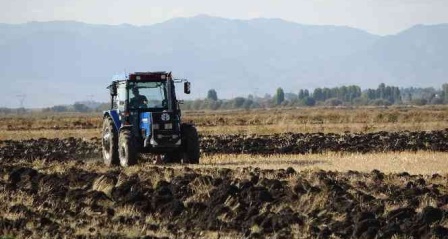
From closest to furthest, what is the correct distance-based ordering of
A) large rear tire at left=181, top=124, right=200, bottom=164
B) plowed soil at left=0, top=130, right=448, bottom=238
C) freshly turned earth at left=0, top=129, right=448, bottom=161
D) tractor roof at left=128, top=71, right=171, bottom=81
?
plowed soil at left=0, top=130, right=448, bottom=238
tractor roof at left=128, top=71, right=171, bottom=81
large rear tire at left=181, top=124, right=200, bottom=164
freshly turned earth at left=0, top=129, right=448, bottom=161

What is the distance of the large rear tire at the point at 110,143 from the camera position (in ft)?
75.9

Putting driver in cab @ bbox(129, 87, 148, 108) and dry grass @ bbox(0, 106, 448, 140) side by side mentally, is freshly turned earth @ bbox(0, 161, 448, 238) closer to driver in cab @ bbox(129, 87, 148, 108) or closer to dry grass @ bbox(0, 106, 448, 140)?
driver in cab @ bbox(129, 87, 148, 108)

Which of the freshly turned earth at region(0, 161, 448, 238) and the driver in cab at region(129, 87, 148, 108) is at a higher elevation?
the driver in cab at region(129, 87, 148, 108)

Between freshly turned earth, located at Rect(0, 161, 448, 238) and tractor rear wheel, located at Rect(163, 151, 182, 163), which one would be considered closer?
freshly turned earth, located at Rect(0, 161, 448, 238)

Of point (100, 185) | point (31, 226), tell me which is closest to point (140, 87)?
point (100, 185)

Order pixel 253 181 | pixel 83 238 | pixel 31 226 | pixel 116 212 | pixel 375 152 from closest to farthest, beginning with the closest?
pixel 83 238, pixel 31 226, pixel 116 212, pixel 253 181, pixel 375 152

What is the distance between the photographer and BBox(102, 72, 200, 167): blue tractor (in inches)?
876

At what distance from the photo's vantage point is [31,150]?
2978 cm

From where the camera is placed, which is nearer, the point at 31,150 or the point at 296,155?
the point at 296,155

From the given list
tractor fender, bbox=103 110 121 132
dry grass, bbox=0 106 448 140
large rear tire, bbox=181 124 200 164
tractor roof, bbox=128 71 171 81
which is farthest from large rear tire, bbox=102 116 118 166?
dry grass, bbox=0 106 448 140

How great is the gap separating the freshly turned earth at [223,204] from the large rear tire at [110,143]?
371 centimetres

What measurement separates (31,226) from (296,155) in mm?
14140

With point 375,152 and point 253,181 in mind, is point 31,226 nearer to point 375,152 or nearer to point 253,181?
point 253,181

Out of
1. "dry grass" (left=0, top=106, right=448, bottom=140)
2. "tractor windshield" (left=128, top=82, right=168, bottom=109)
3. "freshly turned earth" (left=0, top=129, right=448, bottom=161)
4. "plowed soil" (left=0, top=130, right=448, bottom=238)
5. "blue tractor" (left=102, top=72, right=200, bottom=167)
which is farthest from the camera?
"dry grass" (left=0, top=106, right=448, bottom=140)
